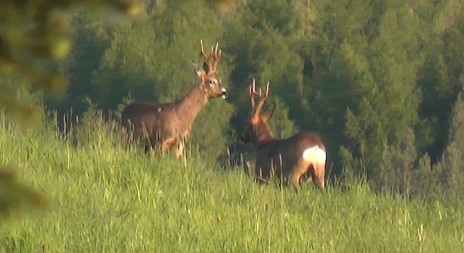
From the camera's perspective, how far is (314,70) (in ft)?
186

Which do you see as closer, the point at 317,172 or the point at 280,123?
the point at 317,172

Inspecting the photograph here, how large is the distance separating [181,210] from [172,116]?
Answer: 5.90 m

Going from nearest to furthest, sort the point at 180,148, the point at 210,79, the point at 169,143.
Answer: the point at 180,148 → the point at 169,143 → the point at 210,79

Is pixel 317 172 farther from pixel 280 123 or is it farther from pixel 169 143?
pixel 280 123

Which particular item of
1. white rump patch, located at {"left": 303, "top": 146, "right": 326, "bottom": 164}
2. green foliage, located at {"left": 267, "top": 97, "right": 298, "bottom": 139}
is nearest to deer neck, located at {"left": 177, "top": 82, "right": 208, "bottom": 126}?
white rump patch, located at {"left": 303, "top": 146, "right": 326, "bottom": 164}

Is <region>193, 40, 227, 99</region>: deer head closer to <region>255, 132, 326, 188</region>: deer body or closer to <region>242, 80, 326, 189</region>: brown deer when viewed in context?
<region>242, 80, 326, 189</region>: brown deer

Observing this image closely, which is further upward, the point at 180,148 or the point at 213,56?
the point at 213,56

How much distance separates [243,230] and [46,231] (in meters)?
1.24

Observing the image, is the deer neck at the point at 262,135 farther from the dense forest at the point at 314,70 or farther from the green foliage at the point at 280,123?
the green foliage at the point at 280,123

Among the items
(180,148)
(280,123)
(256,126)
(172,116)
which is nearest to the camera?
(180,148)

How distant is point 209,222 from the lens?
293 inches

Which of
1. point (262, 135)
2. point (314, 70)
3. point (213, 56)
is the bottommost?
point (314, 70)

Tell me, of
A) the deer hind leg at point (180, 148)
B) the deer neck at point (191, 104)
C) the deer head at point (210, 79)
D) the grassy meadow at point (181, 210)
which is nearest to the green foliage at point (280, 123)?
the deer head at point (210, 79)

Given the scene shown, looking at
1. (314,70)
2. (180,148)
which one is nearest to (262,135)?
(180,148)
